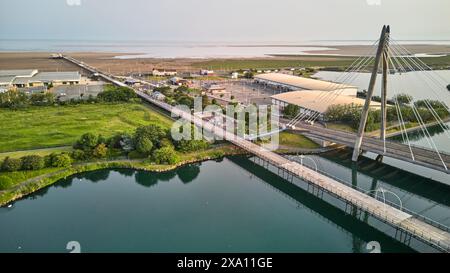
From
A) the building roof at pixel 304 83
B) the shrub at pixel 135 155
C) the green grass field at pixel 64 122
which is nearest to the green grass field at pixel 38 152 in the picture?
the green grass field at pixel 64 122

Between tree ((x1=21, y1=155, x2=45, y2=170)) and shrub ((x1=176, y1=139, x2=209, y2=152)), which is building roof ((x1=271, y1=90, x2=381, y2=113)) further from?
tree ((x1=21, y1=155, x2=45, y2=170))

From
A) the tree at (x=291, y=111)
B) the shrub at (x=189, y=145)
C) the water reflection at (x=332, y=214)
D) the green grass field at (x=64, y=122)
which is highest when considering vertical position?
the tree at (x=291, y=111)

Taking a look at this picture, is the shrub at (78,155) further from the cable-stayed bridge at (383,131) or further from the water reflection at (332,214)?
the cable-stayed bridge at (383,131)

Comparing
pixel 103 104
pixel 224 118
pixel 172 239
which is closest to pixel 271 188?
pixel 172 239

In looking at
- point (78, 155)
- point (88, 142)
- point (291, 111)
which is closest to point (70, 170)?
point (78, 155)

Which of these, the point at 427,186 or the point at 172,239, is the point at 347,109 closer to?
the point at 427,186

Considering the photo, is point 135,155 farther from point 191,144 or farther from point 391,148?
point 391,148
